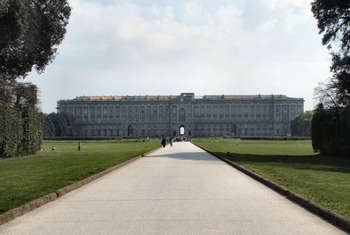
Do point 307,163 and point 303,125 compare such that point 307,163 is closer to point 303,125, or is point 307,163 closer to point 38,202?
point 38,202

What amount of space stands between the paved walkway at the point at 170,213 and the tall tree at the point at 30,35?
27.7 ft

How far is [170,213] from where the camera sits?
6336 mm

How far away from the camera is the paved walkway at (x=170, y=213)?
17.4 ft

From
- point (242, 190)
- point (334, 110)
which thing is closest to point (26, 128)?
point (242, 190)

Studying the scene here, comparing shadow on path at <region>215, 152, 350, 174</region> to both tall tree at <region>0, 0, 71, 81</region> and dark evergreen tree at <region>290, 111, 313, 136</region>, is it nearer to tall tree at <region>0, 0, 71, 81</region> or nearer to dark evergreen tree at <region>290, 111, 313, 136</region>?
tall tree at <region>0, 0, 71, 81</region>

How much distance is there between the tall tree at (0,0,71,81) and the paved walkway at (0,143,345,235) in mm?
8441

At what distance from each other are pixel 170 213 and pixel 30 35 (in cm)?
1360

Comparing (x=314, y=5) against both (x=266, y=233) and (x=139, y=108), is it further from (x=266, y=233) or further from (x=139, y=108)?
(x=139, y=108)

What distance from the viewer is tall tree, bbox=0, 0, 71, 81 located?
14625 millimetres

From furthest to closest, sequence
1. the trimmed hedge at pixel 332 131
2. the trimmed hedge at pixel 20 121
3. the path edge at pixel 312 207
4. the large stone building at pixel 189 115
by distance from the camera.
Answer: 1. the large stone building at pixel 189 115
2. the trimmed hedge at pixel 332 131
3. the trimmed hedge at pixel 20 121
4. the path edge at pixel 312 207

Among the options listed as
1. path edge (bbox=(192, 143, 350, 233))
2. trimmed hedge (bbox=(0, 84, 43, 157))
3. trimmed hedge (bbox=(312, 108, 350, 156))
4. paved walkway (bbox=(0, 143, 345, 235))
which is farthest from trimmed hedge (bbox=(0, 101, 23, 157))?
trimmed hedge (bbox=(312, 108, 350, 156))

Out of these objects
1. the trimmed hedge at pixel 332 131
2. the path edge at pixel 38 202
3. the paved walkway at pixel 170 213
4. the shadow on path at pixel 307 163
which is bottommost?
the shadow on path at pixel 307 163

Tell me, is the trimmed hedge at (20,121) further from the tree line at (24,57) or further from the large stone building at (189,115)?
the large stone building at (189,115)

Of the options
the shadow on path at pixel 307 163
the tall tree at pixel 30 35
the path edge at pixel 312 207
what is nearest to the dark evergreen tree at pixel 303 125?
the shadow on path at pixel 307 163
